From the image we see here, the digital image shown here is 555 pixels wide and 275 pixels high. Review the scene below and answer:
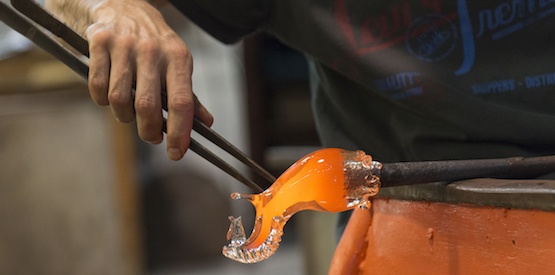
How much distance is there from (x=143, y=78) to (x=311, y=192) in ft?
0.79

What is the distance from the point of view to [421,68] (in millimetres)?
1018

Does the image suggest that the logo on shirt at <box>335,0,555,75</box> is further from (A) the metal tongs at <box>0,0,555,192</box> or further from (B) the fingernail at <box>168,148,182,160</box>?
(B) the fingernail at <box>168,148,182,160</box>

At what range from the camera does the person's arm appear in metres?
0.75

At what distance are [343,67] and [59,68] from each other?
6.20ft

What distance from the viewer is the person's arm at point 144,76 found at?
75cm

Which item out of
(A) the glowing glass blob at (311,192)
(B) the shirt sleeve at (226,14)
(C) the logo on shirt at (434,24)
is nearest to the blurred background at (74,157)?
(B) the shirt sleeve at (226,14)

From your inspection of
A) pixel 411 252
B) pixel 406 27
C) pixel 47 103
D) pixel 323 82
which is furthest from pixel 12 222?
pixel 411 252

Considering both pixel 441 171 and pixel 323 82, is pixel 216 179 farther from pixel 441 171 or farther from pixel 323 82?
pixel 441 171

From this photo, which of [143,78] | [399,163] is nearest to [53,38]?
[143,78]

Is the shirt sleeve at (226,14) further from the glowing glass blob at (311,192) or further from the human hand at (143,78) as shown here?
the glowing glass blob at (311,192)

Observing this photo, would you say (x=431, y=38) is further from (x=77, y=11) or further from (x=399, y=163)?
(x=77, y=11)

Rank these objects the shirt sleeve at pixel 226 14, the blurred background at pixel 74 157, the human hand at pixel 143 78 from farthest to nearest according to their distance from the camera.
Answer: the blurred background at pixel 74 157 → the shirt sleeve at pixel 226 14 → the human hand at pixel 143 78

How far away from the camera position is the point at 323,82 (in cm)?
119

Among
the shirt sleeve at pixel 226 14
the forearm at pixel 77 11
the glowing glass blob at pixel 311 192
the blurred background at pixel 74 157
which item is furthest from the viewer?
the blurred background at pixel 74 157
